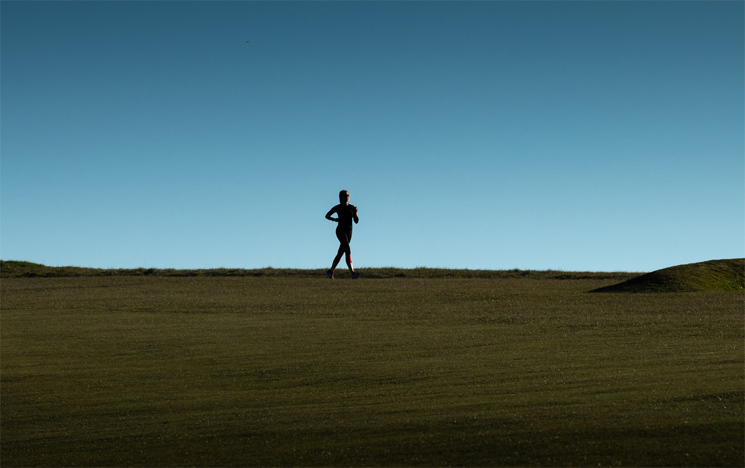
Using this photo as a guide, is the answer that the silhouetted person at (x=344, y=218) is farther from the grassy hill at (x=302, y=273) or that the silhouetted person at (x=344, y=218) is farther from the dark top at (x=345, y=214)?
the grassy hill at (x=302, y=273)

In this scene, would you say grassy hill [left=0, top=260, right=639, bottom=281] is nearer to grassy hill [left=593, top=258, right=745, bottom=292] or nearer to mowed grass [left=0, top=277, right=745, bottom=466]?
grassy hill [left=593, top=258, right=745, bottom=292]

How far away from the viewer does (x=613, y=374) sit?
9.30 m

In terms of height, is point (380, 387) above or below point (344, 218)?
below

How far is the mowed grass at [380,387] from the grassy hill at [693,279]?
213 inches

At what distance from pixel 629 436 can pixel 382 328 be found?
831 cm

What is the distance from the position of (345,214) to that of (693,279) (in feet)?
50.8

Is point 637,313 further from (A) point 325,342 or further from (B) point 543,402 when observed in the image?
(B) point 543,402

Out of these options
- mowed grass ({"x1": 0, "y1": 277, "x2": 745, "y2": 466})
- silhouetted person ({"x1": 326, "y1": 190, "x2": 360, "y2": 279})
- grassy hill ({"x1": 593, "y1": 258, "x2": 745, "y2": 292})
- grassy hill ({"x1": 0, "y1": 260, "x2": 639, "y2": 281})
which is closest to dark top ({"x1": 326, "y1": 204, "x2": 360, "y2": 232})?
silhouetted person ({"x1": 326, "y1": 190, "x2": 360, "y2": 279})

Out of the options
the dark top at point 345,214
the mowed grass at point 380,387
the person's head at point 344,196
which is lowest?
the mowed grass at point 380,387

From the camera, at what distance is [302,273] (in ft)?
107

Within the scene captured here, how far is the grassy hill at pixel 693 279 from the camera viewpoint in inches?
907

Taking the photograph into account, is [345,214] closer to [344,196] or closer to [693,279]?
[344,196]

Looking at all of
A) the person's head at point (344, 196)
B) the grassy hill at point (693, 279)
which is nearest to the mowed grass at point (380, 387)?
the person's head at point (344, 196)

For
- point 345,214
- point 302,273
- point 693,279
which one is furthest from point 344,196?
point 302,273
